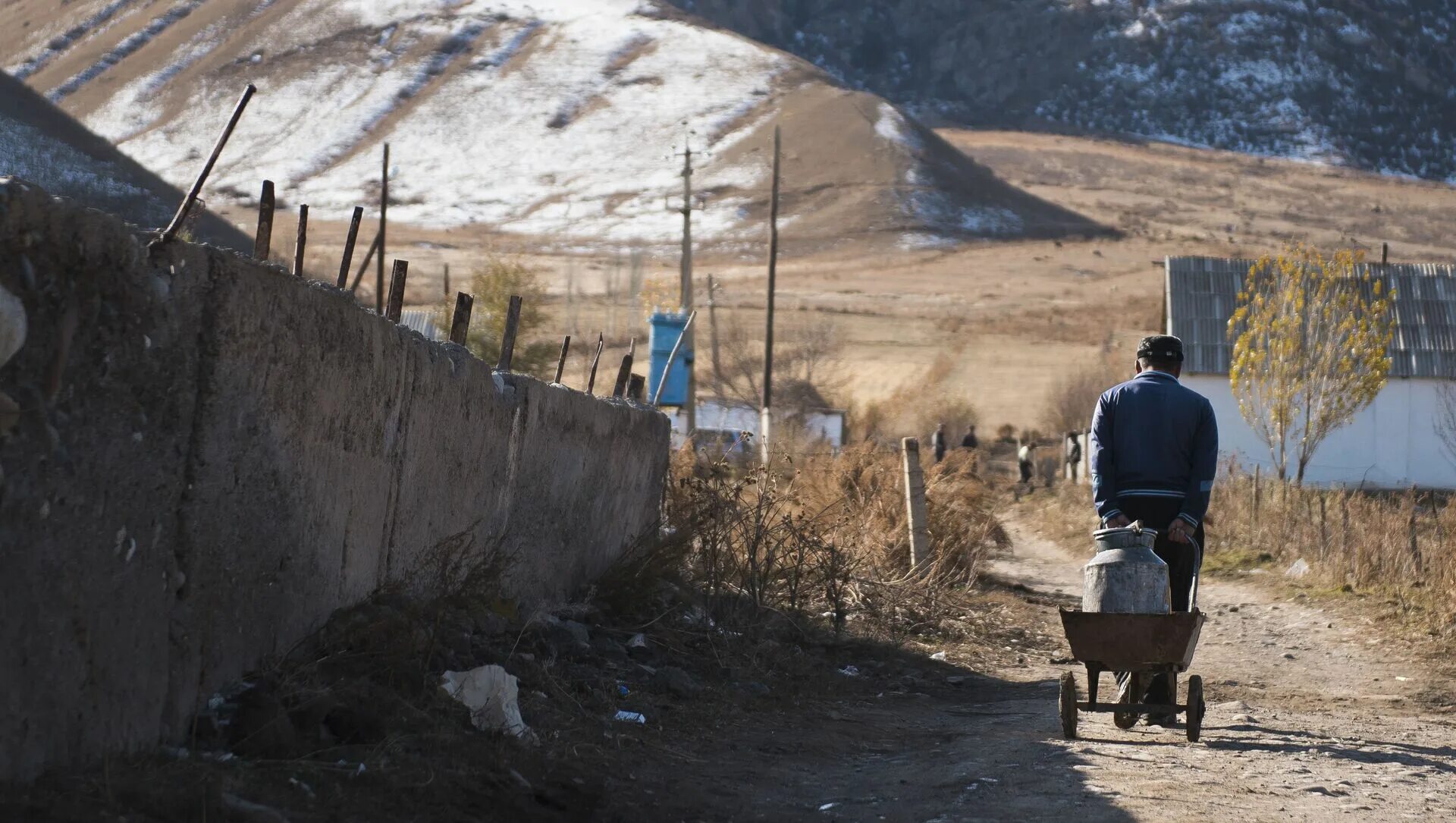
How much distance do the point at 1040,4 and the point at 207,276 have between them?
→ 646 ft

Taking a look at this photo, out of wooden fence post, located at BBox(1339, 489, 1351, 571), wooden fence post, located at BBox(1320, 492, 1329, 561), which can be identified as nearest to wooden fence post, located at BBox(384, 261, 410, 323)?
wooden fence post, located at BBox(1339, 489, 1351, 571)

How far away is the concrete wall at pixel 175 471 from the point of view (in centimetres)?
363

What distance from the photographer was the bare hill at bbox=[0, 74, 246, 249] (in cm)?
1060

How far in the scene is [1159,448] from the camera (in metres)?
6.88

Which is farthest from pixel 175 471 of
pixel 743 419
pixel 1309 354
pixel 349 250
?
pixel 743 419

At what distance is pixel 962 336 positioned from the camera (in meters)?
71.2

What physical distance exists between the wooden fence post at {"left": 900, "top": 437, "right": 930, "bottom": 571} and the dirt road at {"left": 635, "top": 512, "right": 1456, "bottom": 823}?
9.53ft

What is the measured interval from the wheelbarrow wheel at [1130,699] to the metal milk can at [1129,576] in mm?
366

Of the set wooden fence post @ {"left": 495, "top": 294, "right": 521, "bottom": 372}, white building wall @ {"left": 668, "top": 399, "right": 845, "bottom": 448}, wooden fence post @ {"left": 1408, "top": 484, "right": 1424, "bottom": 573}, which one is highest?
wooden fence post @ {"left": 495, "top": 294, "right": 521, "bottom": 372}

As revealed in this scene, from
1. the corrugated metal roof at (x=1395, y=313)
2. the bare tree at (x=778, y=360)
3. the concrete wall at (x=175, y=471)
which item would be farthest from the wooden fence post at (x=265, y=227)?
the bare tree at (x=778, y=360)

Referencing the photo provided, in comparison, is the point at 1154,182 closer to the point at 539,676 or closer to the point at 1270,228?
the point at 1270,228

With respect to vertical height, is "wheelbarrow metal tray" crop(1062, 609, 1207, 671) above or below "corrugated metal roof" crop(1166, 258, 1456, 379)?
below

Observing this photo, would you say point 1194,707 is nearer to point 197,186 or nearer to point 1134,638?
point 1134,638

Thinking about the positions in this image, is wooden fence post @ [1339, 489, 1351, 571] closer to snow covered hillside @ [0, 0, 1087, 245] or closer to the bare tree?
the bare tree
